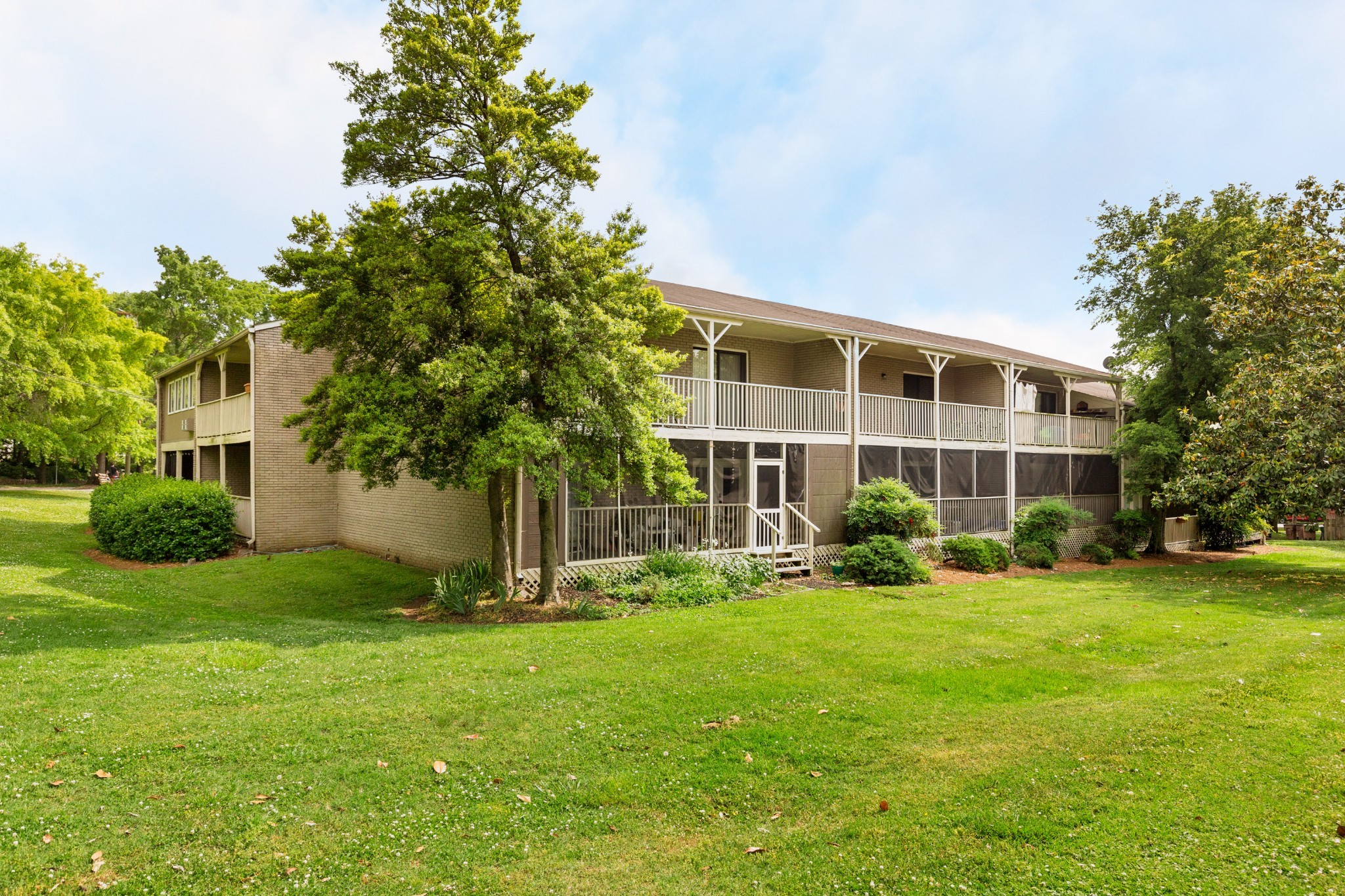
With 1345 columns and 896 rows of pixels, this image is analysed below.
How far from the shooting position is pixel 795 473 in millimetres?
18547

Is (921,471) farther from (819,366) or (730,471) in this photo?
(730,471)

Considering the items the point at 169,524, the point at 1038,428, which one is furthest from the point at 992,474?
the point at 169,524

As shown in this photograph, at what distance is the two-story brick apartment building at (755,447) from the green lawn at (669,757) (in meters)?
5.61

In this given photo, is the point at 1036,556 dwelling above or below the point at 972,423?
below

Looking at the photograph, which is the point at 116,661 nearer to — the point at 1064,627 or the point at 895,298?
the point at 1064,627

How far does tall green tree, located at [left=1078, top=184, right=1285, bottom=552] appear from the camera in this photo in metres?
21.0

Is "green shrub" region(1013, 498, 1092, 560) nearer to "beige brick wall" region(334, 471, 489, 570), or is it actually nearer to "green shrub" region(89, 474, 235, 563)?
"beige brick wall" region(334, 471, 489, 570)

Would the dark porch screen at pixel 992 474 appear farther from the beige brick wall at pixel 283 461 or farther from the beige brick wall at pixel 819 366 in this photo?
the beige brick wall at pixel 283 461

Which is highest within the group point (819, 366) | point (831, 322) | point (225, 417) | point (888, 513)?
point (831, 322)

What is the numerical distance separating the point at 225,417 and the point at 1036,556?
2356 centimetres

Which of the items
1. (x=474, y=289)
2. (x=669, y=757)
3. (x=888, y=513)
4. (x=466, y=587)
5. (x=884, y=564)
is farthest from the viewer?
(x=888, y=513)

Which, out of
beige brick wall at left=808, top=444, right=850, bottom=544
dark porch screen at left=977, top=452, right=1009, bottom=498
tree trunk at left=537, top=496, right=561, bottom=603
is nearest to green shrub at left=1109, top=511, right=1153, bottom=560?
dark porch screen at left=977, top=452, right=1009, bottom=498

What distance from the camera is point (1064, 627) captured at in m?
10.6

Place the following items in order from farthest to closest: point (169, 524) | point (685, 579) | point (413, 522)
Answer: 1. point (169, 524)
2. point (413, 522)
3. point (685, 579)
